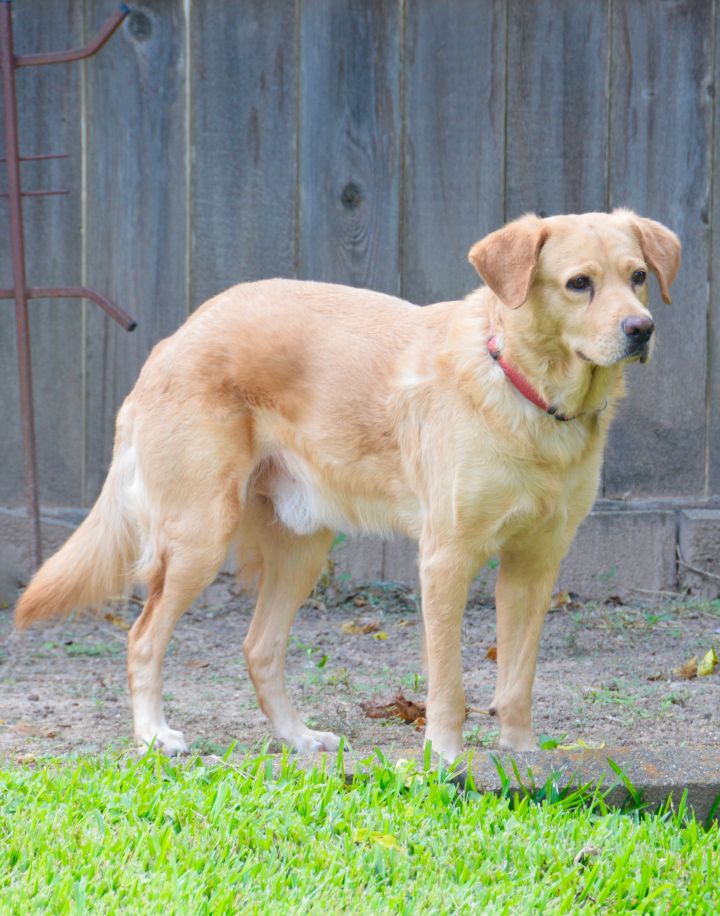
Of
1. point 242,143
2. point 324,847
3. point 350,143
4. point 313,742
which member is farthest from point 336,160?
point 324,847

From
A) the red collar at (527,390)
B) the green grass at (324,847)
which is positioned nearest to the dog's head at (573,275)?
the red collar at (527,390)

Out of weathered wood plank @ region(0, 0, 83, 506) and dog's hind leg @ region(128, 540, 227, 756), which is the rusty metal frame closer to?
weathered wood plank @ region(0, 0, 83, 506)

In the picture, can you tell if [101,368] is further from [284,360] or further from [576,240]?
[576,240]

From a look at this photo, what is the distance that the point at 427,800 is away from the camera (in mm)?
2861

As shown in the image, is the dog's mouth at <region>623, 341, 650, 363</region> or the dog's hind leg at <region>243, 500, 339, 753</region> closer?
the dog's mouth at <region>623, 341, 650, 363</region>

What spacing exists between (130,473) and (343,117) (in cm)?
222

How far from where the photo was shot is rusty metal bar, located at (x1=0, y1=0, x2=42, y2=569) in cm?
513

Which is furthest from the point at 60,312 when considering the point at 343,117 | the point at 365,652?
the point at 365,652

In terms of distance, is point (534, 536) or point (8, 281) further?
point (8, 281)

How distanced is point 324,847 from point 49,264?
11.8 ft

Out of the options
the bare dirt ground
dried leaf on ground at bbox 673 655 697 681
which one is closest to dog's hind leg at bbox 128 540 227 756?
the bare dirt ground

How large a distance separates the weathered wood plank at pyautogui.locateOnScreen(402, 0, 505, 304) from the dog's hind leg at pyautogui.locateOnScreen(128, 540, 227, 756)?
2.15 metres

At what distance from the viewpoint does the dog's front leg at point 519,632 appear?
11.9 feet

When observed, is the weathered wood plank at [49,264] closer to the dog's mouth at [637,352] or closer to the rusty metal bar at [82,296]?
the rusty metal bar at [82,296]
